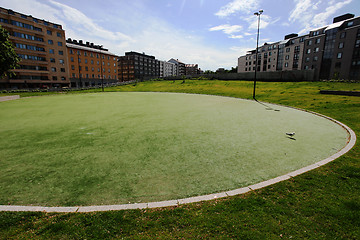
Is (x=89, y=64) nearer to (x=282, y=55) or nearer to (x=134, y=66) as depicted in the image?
(x=134, y=66)

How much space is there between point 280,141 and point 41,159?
9.25m

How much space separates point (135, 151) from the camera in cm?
642

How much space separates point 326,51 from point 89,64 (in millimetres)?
89005

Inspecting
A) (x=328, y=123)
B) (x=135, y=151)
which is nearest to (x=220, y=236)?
(x=135, y=151)

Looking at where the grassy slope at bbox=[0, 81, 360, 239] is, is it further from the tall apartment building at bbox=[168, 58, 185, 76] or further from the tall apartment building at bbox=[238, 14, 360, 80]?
the tall apartment building at bbox=[168, 58, 185, 76]

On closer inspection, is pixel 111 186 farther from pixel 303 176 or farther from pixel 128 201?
pixel 303 176

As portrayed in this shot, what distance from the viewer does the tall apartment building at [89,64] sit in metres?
67.6

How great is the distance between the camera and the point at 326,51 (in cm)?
5744

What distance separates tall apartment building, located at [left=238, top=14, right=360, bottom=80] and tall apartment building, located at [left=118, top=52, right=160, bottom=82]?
75538 millimetres

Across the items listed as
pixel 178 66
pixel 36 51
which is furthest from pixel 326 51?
pixel 178 66

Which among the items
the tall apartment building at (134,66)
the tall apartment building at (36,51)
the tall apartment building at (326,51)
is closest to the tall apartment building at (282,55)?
the tall apartment building at (326,51)

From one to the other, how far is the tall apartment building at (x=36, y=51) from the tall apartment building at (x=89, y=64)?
3.57 metres

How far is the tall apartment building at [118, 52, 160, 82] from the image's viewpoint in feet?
395

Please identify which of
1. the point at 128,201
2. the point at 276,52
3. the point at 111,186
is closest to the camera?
the point at 128,201
